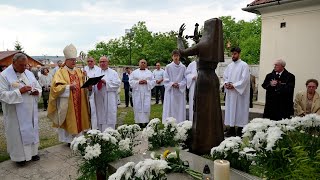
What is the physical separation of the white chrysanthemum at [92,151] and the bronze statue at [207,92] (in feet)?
5.06

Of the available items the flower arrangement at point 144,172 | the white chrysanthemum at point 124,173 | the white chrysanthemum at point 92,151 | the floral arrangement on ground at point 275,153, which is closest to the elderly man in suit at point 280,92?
the floral arrangement on ground at point 275,153

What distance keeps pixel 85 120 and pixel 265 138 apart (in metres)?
4.78

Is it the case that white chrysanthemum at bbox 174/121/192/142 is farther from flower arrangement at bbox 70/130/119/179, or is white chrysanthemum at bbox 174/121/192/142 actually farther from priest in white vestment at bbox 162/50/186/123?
priest in white vestment at bbox 162/50/186/123

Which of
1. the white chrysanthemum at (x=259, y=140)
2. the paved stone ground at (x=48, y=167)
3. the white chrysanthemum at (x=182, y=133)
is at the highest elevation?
the white chrysanthemum at (x=259, y=140)

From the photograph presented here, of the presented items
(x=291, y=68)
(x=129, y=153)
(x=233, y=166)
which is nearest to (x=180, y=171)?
(x=233, y=166)

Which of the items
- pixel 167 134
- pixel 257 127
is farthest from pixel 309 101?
pixel 257 127

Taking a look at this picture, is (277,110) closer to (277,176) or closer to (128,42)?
(277,176)

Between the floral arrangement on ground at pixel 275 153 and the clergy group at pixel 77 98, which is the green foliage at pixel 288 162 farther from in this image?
the clergy group at pixel 77 98

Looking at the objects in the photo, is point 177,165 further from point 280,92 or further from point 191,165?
point 280,92

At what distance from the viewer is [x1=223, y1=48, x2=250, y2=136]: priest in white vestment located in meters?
7.20

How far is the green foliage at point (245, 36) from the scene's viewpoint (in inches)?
1778

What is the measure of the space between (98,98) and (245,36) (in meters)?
46.5

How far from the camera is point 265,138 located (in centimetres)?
297

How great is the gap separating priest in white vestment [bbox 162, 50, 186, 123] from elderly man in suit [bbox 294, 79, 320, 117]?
319 centimetres
